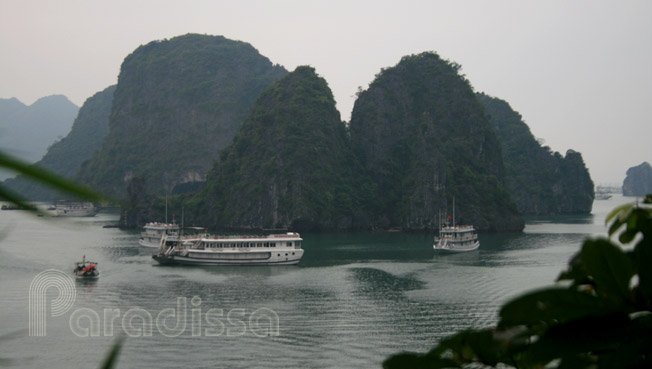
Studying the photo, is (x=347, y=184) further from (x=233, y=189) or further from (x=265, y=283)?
(x=265, y=283)

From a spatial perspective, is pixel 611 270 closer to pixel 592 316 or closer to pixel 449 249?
pixel 592 316

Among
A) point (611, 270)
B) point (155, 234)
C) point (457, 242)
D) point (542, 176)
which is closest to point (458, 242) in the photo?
point (457, 242)

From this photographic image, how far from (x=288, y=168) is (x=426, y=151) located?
17.6 metres

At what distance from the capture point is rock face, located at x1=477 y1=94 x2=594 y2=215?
3888 inches

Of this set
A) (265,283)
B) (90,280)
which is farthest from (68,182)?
(90,280)

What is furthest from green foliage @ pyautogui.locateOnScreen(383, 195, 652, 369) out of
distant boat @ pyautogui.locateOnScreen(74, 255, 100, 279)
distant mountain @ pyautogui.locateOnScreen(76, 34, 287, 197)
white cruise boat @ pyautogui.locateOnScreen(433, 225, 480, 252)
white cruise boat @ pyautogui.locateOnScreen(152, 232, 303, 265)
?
distant mountain @ pyautogui.locateOnScreen(76, 34, 287, 197)

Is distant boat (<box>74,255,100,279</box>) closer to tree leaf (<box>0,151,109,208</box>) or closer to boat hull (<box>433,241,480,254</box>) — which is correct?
boat hull (<box>433,241,480,254</box>)

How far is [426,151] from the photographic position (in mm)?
68688

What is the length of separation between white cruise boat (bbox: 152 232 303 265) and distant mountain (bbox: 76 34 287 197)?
211 feet

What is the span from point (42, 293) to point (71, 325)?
7198 millimetres

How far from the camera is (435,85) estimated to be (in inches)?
3017

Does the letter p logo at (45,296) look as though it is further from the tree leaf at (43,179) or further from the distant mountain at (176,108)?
the distant mountain at (176,108)

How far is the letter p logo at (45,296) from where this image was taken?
2024 centimetres

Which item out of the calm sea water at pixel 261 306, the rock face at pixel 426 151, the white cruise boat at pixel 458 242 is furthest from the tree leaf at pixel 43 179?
the rock face at pixel 426 151
